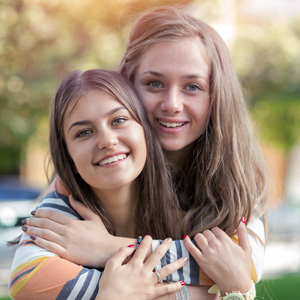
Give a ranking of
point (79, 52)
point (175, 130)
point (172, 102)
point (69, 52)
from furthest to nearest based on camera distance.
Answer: point (79, 52) < point (69, 52) < point (175, 130) < point (172, 102)

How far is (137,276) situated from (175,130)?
2.90ft

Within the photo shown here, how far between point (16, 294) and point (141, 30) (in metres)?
1.66

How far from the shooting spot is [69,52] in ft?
32.0

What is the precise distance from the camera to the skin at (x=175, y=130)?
245 centimetres

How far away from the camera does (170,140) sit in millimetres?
2834

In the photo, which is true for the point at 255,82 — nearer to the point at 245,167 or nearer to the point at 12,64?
the point at 12,64

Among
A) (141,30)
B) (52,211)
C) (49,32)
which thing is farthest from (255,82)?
(52,211)

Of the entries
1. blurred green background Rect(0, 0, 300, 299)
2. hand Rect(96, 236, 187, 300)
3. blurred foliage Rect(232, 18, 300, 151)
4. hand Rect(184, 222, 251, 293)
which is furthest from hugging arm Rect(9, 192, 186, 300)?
blurred foliage Rect(232, 18, 300, 151)

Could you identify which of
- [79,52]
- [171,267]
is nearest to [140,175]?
[171,267]

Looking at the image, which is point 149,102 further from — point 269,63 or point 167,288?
point 269,63

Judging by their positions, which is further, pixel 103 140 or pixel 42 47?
pixel 42 47

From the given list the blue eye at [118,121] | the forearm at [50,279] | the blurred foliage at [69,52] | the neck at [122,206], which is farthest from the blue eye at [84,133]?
the blurred foliage at [69,52]

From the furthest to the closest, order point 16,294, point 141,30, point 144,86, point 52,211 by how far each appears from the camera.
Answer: point 141,30
point 144,86
point 52,211
point 16,294

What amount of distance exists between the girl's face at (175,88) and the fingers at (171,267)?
26.5 inches
